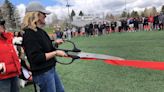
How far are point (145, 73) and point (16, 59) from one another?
539 cm

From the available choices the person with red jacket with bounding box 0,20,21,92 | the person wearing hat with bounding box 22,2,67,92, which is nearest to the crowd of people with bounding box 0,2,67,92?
the person wearing hat with bounding box 22,2,67,92

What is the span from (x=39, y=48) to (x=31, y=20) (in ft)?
1.24

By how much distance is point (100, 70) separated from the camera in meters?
11.7

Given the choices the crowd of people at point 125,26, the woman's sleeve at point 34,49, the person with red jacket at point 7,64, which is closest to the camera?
the woman's sleeve at point 34,49

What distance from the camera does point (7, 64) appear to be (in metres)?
5.64

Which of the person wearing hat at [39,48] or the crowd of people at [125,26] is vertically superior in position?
the person wearing hat at [39,48]

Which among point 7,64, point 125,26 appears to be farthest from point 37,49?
point 125,26

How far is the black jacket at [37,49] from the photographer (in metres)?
4.77

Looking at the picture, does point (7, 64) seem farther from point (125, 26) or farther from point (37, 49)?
point (125, 26)

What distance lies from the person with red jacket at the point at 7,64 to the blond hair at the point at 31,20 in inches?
38.5

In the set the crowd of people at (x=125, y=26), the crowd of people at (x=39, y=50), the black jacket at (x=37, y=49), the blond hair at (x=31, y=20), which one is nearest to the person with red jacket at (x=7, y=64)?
the crowd of people at (x=39, y=50)

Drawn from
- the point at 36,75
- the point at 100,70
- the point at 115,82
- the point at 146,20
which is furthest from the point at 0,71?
the point at 146,20

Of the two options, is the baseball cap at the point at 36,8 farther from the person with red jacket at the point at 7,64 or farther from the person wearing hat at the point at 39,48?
the person with red jacket at the point at 7,64

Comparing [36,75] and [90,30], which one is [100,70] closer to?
[36,75]
